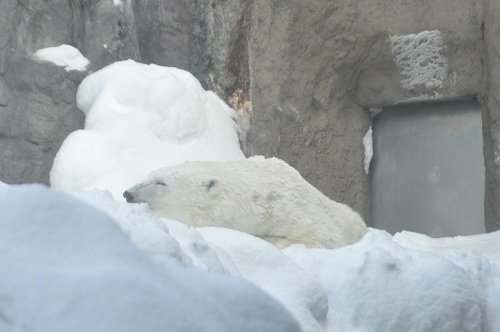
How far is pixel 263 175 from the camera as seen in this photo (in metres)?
3.72

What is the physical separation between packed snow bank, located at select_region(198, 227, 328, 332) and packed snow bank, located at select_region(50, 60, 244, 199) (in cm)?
401

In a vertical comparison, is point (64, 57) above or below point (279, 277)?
above

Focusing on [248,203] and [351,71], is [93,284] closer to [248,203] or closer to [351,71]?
[248,203]

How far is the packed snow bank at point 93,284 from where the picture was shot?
116 centimetres

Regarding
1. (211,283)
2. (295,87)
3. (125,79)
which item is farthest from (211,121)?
(211,283)

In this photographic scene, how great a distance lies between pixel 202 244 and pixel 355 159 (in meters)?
3.88

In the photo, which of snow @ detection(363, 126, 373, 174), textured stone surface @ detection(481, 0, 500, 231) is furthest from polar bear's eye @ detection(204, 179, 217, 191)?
snow @ detection(363, 126, 373, 174)

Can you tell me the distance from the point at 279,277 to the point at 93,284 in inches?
37.0

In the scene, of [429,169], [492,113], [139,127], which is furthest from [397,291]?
[139,127]

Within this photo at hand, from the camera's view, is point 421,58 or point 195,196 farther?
point 421,58

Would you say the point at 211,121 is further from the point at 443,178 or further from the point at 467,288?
the point at 467,288

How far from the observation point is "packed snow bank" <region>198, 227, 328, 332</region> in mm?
2033

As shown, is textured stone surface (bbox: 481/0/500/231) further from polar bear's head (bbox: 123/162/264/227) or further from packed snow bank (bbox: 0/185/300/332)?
packed snow bank (bbox: 0/185/300/332)

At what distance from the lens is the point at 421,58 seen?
5.38m
